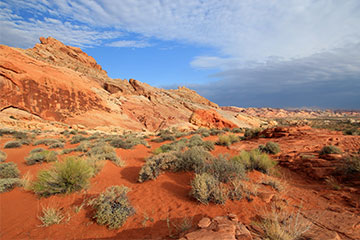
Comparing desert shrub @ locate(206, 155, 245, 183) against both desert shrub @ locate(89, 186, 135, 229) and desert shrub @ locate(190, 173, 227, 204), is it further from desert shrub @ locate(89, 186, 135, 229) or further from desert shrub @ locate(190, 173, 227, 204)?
desert shrub @ locate(89, 186, 135, 229)

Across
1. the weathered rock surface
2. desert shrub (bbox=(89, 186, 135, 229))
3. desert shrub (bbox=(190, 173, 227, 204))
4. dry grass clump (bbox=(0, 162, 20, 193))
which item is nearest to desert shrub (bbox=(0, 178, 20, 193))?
dry grass clump (bbox=(0, 162, 20, 193))

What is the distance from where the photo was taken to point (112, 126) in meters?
23.1

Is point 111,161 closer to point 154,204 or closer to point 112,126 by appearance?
point 154,204

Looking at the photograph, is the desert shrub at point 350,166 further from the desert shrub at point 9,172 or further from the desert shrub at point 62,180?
the desert shrub at point 9,172

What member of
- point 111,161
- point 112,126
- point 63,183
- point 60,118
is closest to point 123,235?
point 63,183

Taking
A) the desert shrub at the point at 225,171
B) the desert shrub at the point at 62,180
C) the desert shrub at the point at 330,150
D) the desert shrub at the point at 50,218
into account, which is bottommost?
the desert shrub at the point at 50,218

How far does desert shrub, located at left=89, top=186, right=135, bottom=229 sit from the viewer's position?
307 cm

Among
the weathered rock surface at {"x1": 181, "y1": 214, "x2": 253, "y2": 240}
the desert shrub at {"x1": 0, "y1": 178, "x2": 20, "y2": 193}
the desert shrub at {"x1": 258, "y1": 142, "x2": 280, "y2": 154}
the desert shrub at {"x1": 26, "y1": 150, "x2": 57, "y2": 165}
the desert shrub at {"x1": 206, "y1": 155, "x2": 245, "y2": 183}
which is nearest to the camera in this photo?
the weathered rock surface at {"x1": 181, "y1": 214, "x2": 253, "y2": 240}

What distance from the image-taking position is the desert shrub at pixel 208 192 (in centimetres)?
342

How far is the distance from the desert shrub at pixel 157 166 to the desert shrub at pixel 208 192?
6.15ft

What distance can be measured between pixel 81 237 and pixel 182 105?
32.3m

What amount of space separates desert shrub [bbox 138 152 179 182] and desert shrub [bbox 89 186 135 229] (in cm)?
152

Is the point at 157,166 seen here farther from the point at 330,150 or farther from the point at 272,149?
the point at 330,150

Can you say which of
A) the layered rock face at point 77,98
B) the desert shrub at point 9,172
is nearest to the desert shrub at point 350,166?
the desert shrub at point 9,172
